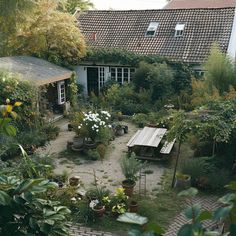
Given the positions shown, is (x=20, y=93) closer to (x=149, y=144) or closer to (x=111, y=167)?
(x=111, y=167)

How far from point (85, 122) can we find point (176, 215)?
5.60 meters

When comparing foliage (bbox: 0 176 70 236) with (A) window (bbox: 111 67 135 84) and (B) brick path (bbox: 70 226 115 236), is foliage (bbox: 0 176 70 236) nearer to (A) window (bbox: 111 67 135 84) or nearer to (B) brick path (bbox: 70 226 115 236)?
(B) brick path (bbox: 70 226 115 236)

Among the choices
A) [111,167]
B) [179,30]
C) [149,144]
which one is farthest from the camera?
[179,30]

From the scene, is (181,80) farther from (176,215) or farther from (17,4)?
(176,215)

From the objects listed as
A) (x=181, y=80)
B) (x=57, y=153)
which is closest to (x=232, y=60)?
(x=181, y=80)

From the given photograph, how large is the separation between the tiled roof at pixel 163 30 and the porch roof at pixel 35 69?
14.8ft

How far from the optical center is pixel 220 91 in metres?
13.8

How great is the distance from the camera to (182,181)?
9883 mm

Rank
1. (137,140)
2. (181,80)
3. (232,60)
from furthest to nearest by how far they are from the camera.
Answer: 1. (181,80)
2. (232,60)
3. (137,140)

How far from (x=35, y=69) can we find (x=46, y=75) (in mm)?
819

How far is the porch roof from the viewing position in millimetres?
15352

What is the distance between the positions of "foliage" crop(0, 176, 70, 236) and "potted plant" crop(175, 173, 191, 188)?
19.5 feet

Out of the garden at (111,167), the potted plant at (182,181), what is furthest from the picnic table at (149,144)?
the potted plant at (182,181)

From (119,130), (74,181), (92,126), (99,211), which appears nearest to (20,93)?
(92,126)
